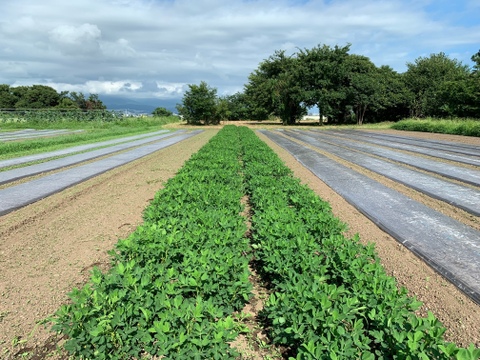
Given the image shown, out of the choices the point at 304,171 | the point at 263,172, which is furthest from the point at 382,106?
the point at 263,172

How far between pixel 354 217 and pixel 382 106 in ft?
127

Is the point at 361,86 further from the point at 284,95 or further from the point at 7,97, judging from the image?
the point at 7,97

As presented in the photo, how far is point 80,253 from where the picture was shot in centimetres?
435

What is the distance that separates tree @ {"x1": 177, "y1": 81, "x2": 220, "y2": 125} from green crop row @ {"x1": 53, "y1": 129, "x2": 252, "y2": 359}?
123 feet

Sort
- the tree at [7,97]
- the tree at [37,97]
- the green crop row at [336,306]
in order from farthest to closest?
1. the tree at [7,97]
2. the tree at [37,97]
3. the green crop row at [336,306]

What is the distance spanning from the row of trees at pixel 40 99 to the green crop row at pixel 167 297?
215 feet

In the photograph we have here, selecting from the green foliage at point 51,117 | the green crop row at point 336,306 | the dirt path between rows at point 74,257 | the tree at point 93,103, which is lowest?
the dirt path between rows at point 74,257

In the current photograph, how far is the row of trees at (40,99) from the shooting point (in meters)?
63.1

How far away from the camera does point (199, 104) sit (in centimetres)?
3962

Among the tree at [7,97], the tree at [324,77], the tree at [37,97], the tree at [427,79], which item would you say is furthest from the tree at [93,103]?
the tree at [427,79]

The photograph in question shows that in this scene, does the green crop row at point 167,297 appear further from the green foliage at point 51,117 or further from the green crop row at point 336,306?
the green foliage at point 51,117

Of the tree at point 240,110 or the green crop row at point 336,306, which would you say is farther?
the tree at point 240,110

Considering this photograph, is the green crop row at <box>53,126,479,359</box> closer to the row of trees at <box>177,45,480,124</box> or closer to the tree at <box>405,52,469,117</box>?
the row of trees at <box>177,45,480,124</box>

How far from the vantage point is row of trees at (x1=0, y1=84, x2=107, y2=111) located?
207ft
